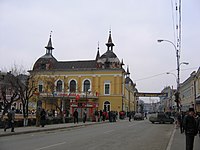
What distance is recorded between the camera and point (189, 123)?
40.2 ft

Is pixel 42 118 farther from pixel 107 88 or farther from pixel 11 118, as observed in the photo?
pixel 107 88

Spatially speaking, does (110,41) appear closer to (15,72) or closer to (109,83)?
(109,83)

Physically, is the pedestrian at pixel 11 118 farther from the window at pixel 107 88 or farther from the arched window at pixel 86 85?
the arched window at pixel 86 85

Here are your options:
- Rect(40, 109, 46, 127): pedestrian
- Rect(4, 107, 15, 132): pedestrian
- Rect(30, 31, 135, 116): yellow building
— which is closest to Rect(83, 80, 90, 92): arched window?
Rect(30, 31, 135, 116): yellow building

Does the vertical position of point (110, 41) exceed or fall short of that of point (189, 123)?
it exceeds it

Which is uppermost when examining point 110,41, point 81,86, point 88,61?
point 110,41

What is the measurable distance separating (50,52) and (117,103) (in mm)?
26487

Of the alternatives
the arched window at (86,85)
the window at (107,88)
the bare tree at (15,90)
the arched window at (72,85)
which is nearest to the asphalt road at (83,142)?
the bare tree at (15,90)

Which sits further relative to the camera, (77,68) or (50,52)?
(50,52)

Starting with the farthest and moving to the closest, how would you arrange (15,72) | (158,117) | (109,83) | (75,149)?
(109,83) → (15,72) → (158,117) → (75,149)

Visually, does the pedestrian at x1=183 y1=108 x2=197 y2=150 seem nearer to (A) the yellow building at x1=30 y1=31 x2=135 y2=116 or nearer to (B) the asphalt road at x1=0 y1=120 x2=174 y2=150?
(B) the asphalt road at x1=0 y1=120 x2=174 y2=150

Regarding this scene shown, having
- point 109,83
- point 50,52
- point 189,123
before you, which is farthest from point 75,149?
point 50,52

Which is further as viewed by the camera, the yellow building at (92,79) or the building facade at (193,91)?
the yellow building at (92,79)

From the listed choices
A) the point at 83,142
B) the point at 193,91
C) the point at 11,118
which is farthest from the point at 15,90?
the point at 193,91
